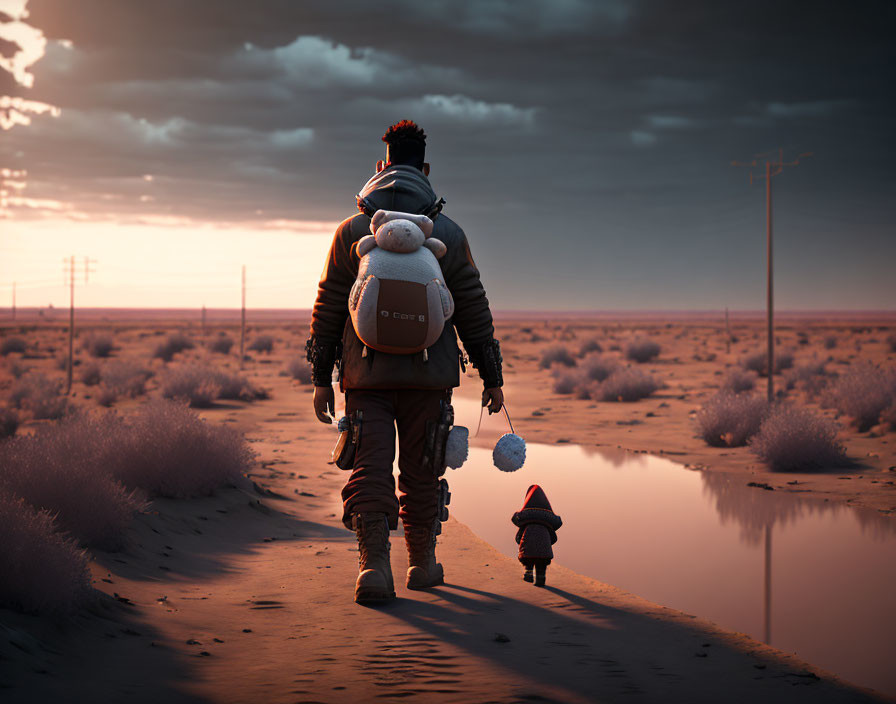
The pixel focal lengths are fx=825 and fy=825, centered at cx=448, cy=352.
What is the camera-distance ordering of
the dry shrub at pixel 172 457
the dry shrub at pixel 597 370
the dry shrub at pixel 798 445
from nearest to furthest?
the dry shrub at pixel 172 457
the dry shrub at pixel 798 445
the dry shrub at pixel 597 370

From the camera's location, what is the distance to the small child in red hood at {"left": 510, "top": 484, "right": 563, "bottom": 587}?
567 centimetres

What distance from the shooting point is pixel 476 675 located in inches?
154

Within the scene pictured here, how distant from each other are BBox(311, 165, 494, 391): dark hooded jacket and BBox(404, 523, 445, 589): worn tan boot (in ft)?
3.26

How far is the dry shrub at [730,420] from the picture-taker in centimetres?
1317

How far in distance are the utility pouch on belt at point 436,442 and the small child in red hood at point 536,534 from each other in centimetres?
83

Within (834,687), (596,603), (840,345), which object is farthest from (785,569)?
(840,345)

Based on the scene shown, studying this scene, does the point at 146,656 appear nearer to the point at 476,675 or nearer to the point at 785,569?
the point at 476,675

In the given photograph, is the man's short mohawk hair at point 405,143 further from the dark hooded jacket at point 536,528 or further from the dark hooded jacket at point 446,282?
the dark hooded jacket at point 536,528

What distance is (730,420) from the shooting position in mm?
13367

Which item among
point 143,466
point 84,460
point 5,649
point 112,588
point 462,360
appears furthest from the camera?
point 143,466

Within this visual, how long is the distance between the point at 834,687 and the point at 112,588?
410cm

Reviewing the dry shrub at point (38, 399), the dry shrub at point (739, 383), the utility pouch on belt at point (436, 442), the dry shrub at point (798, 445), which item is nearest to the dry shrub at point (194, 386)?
the dry shrub at point (38, 399)

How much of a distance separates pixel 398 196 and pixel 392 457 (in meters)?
1.71

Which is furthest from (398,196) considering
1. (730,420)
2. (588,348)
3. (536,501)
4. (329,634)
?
(588,348)
